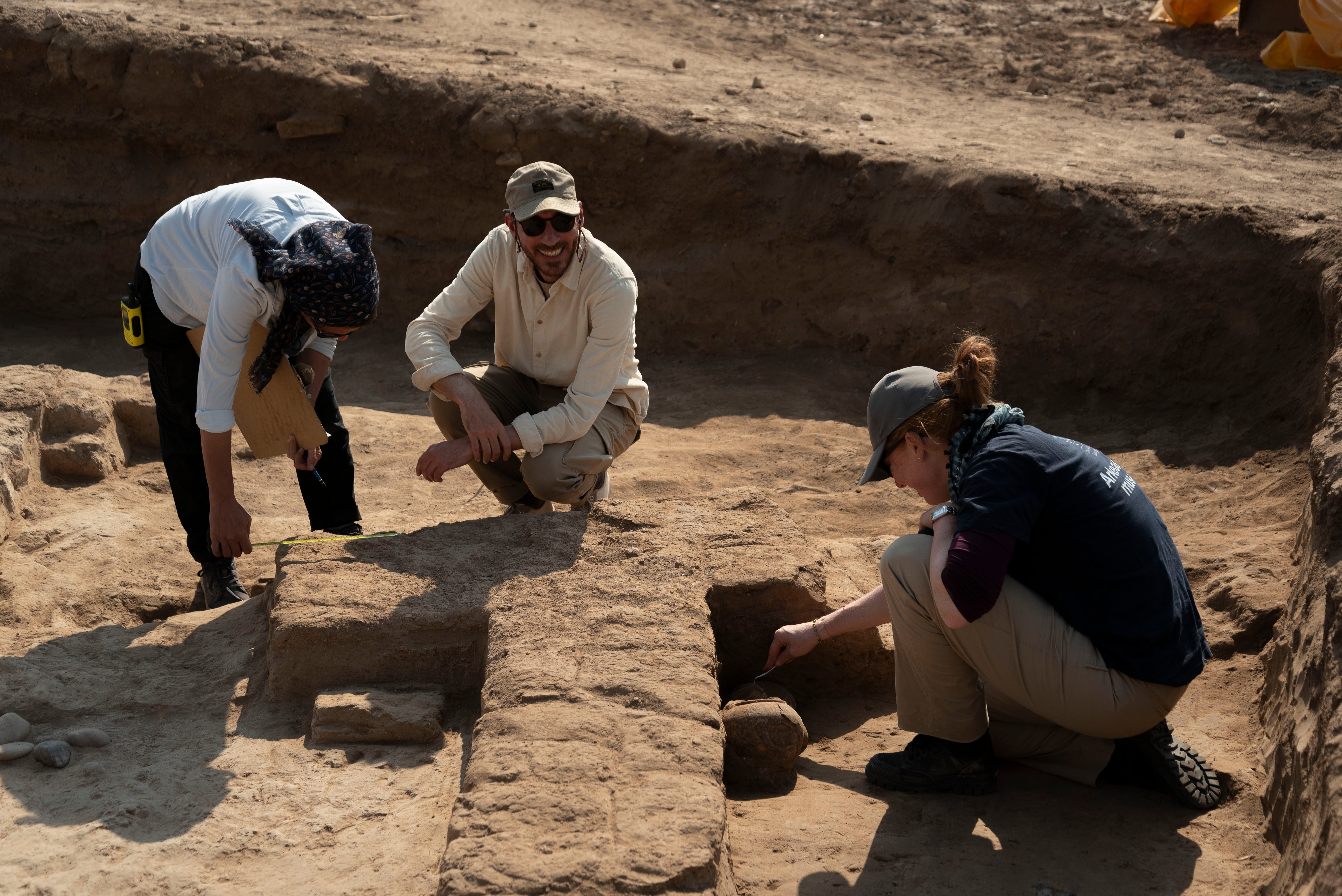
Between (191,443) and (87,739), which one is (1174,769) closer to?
(87,739)

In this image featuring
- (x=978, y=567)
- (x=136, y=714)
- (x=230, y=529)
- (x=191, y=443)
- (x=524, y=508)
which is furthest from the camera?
(x=524, y=508)

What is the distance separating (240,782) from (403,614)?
573 mm

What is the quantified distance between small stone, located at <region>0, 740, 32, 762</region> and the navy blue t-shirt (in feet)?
7.68

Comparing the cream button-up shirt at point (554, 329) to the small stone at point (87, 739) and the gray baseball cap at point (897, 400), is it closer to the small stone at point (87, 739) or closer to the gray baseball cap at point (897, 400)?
the gray baseball cap at point (897, 400)

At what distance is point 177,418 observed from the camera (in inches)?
138

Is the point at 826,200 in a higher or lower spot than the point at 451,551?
higher

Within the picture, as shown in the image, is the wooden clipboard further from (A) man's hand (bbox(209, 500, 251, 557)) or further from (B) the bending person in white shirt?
(A) man's hand (bbox(209, 500, 251, 557))

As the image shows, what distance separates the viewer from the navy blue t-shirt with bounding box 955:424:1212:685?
7.45 ft

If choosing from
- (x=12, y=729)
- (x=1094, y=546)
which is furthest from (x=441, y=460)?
(x=1094, y=546)

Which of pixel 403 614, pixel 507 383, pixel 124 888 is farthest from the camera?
pixel 507 383

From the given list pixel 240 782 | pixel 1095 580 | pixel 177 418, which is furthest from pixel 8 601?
pixel 1095 580

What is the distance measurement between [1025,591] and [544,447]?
1726 millimetres

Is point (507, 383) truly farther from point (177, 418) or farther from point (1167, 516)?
point (1167, 516)

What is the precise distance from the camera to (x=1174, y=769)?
8.16 feet
